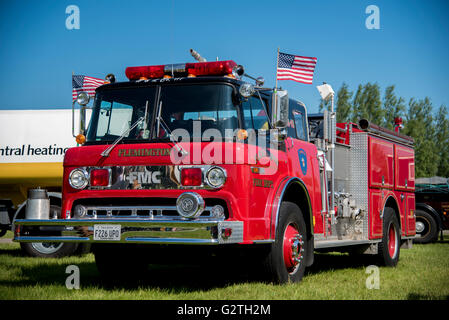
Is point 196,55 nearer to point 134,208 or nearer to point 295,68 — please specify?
point 295,68

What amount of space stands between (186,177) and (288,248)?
158 centimetres

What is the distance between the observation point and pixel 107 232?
19.5 feet

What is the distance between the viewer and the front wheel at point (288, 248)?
6492 millimetres

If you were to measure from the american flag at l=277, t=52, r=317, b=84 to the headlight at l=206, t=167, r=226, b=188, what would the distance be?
2.50 meters

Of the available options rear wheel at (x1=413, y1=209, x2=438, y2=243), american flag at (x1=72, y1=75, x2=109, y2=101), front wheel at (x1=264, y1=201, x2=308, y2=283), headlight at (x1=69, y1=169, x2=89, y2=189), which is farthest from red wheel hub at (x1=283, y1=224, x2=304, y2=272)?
rear wheel at (x1=413, y1=209, x2=438, y2=243)

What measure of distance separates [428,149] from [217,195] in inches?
1710

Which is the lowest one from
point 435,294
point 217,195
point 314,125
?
point 435,294

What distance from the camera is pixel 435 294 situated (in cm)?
667

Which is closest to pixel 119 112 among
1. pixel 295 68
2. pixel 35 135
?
pixel 295 68

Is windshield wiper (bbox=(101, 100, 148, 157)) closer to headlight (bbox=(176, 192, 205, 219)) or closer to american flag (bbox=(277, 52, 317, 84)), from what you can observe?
headlight (bbox=(176, 192, 205, 219))

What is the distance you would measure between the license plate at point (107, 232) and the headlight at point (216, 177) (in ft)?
3.33
